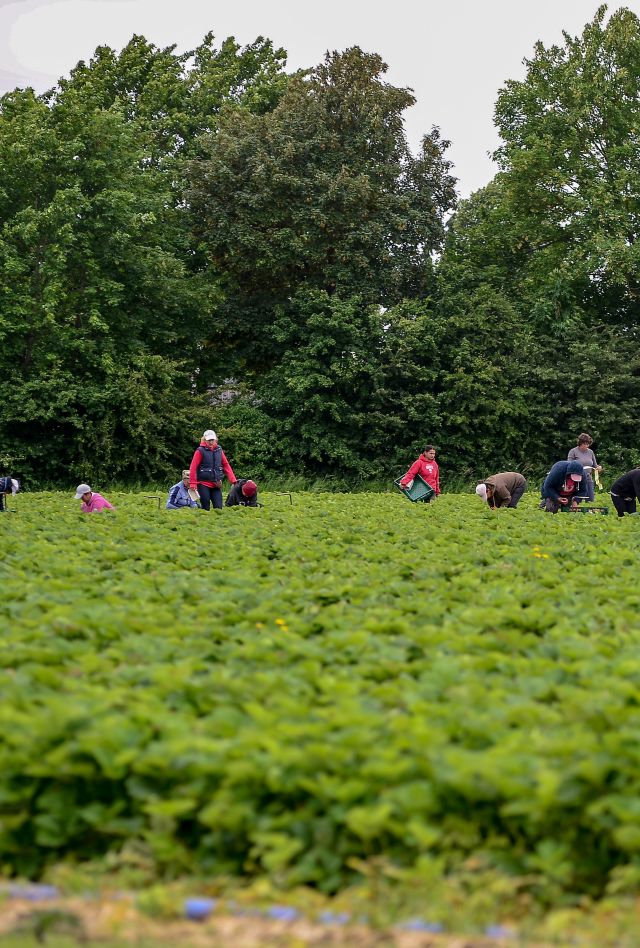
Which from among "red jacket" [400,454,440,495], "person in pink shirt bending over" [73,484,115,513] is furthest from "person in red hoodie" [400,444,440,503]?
"person in pink shirt bending over" [73,484,115,513]

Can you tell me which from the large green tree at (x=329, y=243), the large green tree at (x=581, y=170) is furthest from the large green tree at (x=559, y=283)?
the large green tree at (x=329, y=243)

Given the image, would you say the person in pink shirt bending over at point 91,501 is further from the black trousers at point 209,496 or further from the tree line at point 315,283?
the tree line at point 315,283

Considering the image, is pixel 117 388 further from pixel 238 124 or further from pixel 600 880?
pixel 600 880

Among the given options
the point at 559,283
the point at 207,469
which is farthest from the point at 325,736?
the point at 559,283

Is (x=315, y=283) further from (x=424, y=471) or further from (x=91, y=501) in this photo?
(x=91, y=501)

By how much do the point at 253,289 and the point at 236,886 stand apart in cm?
3839

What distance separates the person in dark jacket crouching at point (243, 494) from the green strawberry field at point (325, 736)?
10.8m

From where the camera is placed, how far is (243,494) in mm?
19000

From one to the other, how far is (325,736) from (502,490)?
15461 millimetres

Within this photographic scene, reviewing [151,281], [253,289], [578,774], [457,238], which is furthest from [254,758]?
[457,238]

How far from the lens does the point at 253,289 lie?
135 ft

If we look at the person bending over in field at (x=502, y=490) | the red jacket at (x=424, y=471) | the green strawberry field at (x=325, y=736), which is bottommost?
the green strawberry field at (x=325, y=736)

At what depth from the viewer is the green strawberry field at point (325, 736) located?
3.79 m

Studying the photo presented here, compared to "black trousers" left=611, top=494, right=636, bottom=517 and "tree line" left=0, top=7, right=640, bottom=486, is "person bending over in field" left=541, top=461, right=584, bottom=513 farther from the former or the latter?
"tree line" left=0, top=7, right=640, bottom=486
